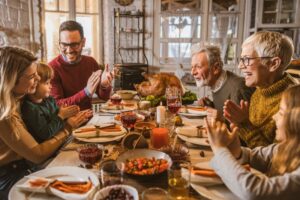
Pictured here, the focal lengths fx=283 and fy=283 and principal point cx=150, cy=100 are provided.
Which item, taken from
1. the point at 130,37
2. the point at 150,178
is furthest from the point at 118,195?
the point at 130,37

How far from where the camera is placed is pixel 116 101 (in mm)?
2203

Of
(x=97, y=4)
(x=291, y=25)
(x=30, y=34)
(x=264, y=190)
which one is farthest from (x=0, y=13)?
(x=291, y=25)

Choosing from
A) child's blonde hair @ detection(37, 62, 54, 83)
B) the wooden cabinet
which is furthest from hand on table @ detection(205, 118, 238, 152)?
the wooden cabinet

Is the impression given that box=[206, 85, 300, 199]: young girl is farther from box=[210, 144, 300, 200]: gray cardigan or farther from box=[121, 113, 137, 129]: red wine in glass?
box=[121, 113, 137, 129]: red wine in glass

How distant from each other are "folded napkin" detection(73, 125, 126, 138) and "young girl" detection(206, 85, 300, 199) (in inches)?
27.3

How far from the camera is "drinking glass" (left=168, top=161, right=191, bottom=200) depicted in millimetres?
951

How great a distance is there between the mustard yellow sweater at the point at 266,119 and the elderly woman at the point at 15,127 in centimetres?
101

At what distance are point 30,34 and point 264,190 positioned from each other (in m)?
4.64

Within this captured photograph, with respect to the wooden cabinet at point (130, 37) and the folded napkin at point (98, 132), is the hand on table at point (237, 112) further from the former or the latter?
the wooden cabinet at point (130, 37)

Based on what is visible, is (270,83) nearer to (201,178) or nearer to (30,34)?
(201,178)

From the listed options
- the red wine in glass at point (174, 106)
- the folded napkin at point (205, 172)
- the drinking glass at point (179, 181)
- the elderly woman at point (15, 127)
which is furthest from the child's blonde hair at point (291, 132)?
the elderly woman at point (15, 127)

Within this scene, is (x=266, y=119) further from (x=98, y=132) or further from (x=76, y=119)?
(x=76, y=119)

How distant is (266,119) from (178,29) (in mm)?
4023

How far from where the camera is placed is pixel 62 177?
106 cm
